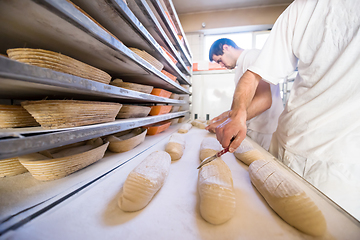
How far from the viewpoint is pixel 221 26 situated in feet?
13.2

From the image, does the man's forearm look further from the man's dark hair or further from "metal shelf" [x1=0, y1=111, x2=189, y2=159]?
the man's dark hair

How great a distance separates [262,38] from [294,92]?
4.27 m

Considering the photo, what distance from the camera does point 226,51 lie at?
7.25 ft

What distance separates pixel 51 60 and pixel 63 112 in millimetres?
199

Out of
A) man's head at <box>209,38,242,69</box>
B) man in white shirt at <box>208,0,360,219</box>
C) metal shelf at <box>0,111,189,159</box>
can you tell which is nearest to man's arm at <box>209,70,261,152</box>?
man in white shirt at <box>208,0,360,219</box>

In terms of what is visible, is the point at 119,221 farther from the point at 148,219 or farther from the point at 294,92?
Result: the point at 294,92

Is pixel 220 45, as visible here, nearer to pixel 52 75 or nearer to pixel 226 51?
pixel 226 51

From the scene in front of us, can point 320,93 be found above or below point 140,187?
above

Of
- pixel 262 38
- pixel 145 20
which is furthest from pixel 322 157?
pixel 262 38

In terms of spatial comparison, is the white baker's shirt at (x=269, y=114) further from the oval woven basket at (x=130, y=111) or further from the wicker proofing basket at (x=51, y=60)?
the wicker proofing basket at (x=51, y=60)

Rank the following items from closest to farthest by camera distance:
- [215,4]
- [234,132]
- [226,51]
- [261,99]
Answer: [234,132] < [261,99] < [226,51] < [215,4]

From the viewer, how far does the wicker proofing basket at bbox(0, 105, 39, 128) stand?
587mm

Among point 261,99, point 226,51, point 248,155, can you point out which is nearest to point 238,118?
point 248,155

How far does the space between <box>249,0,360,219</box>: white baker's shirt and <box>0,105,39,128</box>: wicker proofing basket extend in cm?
132
